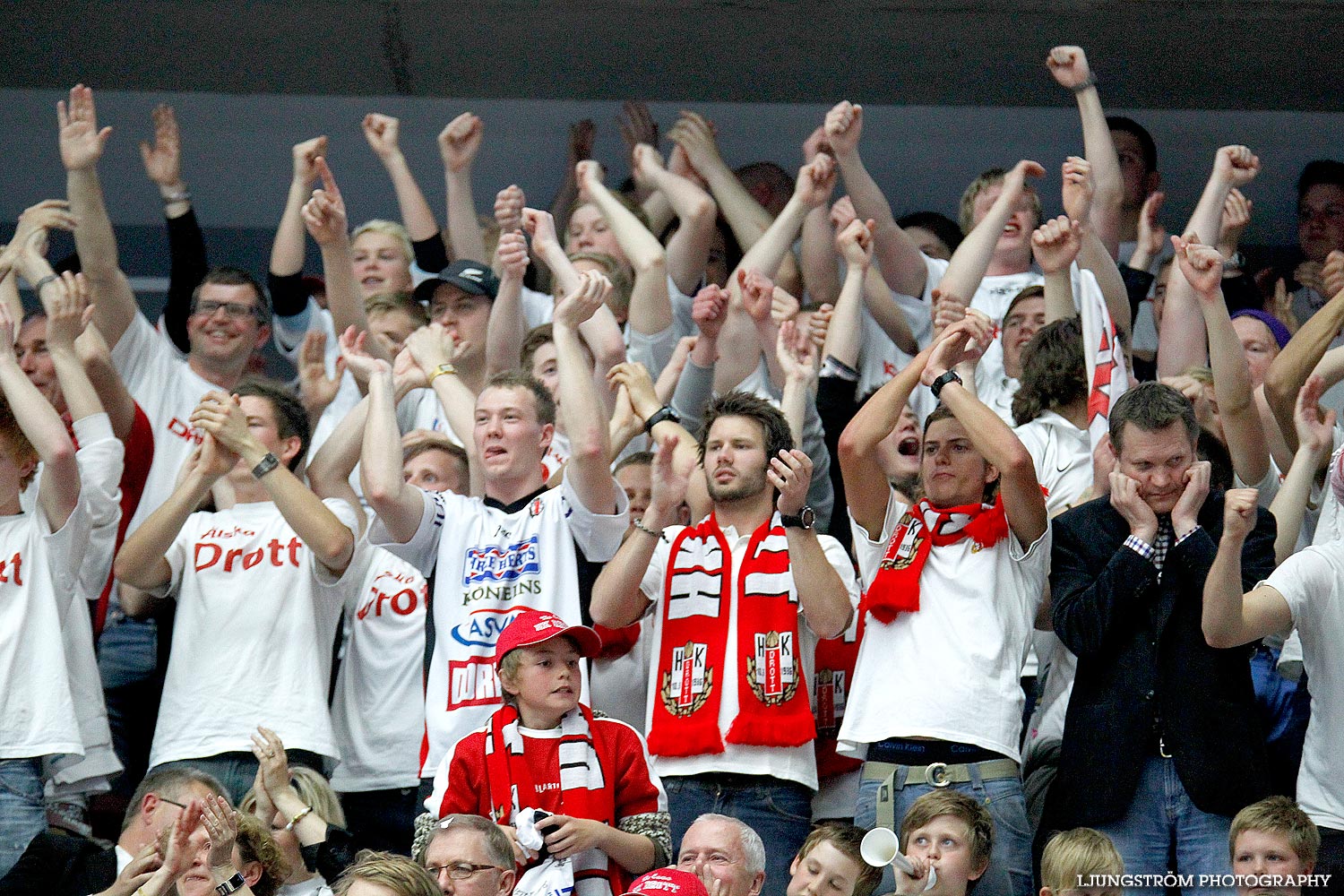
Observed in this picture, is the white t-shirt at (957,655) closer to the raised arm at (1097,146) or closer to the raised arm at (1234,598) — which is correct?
the raised arm at (1234,598)

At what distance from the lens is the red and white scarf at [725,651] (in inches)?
222

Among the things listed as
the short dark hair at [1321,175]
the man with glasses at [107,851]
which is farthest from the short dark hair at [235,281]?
the short dark hair at [1321,175]

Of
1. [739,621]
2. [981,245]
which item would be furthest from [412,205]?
[739,621]

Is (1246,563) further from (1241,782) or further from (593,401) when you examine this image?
(593,401)

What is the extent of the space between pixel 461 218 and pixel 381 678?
103 inches

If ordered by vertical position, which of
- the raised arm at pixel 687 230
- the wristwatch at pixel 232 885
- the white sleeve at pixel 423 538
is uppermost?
the raised arm at pixel 687 230

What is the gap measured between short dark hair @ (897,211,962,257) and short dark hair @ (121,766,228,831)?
15.1 ft

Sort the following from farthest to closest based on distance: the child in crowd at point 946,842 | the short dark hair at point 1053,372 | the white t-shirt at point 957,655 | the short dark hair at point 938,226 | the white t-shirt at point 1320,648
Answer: the short dark hair at point 938,226 → the short dark hair at point 1053,372 → the white t-shirt at point 957,655 → the white t-shirt at point 1320,648 → the child in crowd at point 946,842

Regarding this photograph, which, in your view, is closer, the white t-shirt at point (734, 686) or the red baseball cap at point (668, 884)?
the red baseball cap at point (668, 884)

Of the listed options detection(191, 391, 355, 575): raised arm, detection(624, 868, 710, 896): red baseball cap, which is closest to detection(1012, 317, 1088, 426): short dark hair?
detection(191, 391, 355, 575): raised arm

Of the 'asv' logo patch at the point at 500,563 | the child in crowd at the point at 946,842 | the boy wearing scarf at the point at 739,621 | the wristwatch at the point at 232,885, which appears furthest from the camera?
the 'asv' logo patch at the point at 500,563

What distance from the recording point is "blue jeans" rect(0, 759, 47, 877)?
18.4 feet

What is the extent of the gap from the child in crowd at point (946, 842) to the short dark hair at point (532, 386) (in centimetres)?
183

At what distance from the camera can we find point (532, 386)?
6238 mm
